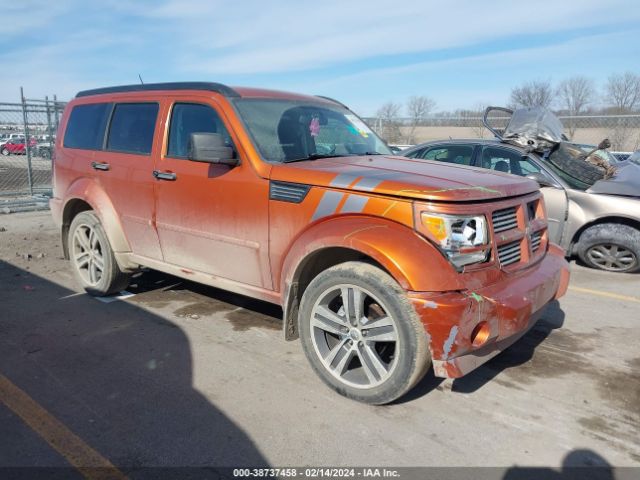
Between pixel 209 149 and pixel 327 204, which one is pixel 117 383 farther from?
pixel 327 204

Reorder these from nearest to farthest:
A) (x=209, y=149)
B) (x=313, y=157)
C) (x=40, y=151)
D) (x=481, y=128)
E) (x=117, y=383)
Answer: (x=117, y=383) < (x=209, y=149) < (x=313, y=157) < (x=481, y=128) < (x=40, y=151)

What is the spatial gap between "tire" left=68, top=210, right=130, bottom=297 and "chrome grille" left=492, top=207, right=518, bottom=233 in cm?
365

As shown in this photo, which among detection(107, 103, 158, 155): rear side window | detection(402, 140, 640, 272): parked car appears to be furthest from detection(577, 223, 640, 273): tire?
detection(107, 103, 158, 155): rear side window

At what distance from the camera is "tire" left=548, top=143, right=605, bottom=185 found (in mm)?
6871

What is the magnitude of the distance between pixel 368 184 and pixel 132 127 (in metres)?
2.70

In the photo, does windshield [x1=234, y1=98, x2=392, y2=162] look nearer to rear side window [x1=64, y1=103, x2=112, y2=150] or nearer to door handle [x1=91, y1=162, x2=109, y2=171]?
door handle [x1=91, y1=162, x2=109, y2=171]

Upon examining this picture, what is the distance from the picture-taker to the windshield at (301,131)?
12.7ft

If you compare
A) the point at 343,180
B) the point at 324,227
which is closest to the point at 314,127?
the point at 343,180

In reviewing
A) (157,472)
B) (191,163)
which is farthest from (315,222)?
Answer: (157,472)

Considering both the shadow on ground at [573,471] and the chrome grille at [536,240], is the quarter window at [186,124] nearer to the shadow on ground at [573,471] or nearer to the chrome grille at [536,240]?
the chrome grille at [536,240]

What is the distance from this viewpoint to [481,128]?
572 inches

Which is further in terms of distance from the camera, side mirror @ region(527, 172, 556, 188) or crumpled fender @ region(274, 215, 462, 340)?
side mirror @ region(527, 172, 556, 188)

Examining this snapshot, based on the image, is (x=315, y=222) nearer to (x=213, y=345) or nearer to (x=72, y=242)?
(x=213, y=345)

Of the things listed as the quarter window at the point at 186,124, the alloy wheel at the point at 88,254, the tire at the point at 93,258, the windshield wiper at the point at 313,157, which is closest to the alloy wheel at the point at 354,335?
the windshield wiper at the point at 313,157
